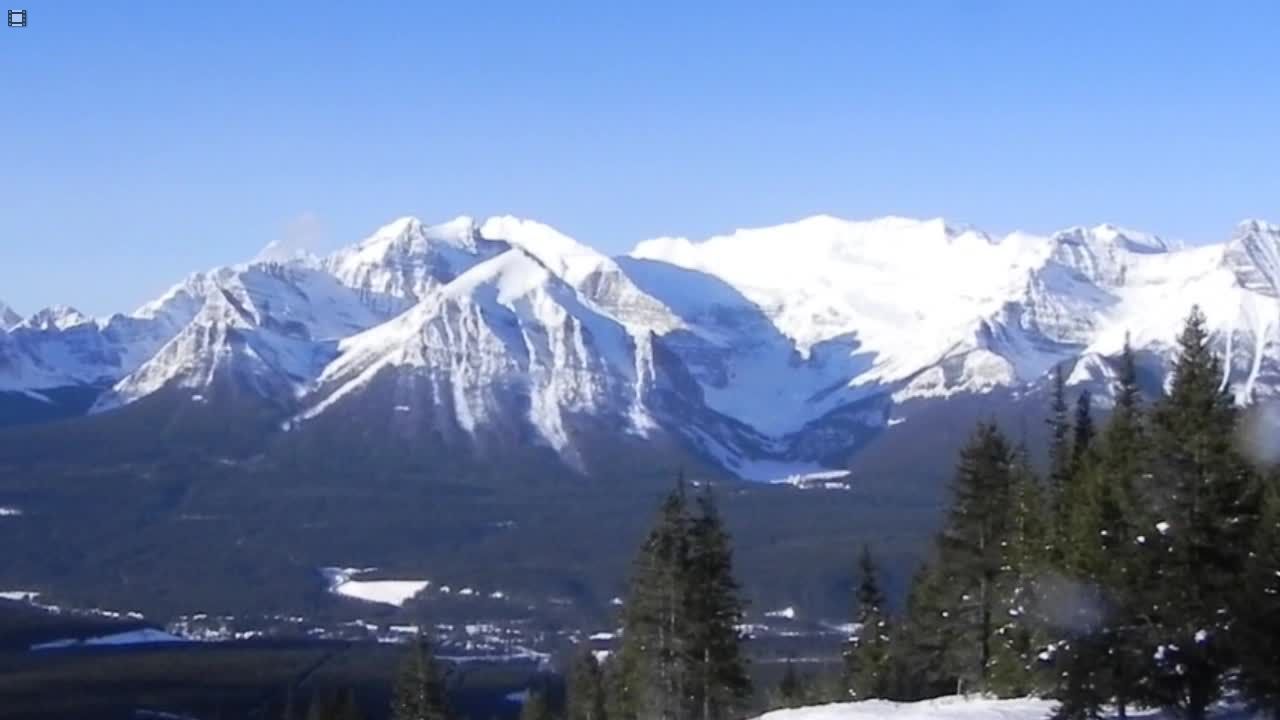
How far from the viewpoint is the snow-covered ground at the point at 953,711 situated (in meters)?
48.9

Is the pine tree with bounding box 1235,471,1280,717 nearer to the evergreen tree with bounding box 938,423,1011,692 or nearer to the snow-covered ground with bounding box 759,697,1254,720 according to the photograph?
the snow-covered ground with bounding box 759,697,1254,720

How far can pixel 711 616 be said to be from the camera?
234 ft

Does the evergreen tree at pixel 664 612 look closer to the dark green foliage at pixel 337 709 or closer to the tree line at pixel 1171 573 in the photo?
the tree line at pixel 1171 573

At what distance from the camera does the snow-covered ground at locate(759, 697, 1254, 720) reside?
4888cm

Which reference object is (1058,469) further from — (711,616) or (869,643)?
(869,643)

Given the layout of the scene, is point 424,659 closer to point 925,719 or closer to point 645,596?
point 645,596

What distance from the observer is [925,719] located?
5334 centimetres

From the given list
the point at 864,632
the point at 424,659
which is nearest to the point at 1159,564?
the point at 864,632

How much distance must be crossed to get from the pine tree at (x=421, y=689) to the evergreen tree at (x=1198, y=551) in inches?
2023

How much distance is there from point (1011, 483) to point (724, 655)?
1165 centimetres

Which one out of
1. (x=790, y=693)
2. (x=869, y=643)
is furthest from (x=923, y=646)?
(x=790, y=693)

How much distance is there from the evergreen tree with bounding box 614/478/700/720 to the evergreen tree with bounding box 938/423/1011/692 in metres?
8.62

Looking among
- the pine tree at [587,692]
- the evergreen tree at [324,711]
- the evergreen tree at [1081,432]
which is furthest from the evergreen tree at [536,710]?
the evergreen tree at [1081,432]

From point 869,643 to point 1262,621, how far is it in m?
44.4
